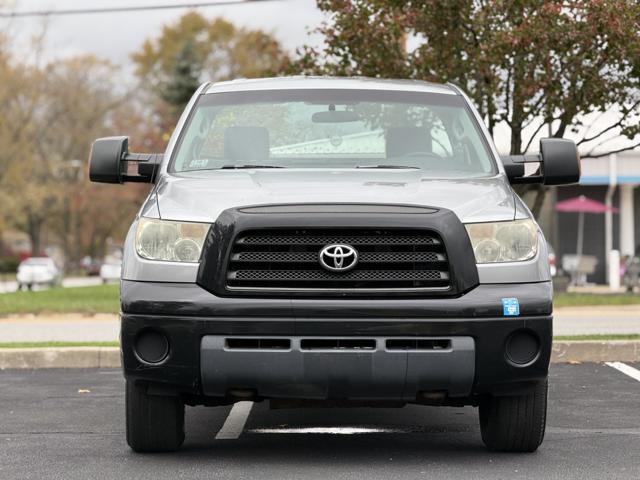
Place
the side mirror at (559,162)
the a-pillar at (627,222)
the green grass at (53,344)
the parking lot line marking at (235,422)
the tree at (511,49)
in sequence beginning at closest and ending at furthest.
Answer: the side mirror at (559,162)
the parking lot line marking at (235,422)
the green grass at (53,344)
the tree at (511,49)
the a-pillar at (627,222)

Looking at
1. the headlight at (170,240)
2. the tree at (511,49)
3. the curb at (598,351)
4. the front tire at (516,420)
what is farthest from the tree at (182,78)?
the headlight at (170,240)

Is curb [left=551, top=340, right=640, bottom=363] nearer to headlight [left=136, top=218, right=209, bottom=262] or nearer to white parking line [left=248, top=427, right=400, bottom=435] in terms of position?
white parking line [left=248, top=427, right=400, bottom=435]

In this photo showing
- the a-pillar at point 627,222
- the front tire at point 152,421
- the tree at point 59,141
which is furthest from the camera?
the tree at point 59,141

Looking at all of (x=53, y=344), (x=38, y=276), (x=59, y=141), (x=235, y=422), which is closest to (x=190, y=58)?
(x=38, y=276)

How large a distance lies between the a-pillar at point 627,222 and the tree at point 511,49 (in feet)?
61.4

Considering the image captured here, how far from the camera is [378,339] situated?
216 inches

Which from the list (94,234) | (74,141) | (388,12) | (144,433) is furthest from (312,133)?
(94,234)

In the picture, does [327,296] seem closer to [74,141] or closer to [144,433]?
[144,433]

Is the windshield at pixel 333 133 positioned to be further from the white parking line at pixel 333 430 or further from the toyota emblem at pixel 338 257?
the white parking line at pixel 333 430

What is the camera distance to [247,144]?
6.77m

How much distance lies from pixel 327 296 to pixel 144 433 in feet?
4.27

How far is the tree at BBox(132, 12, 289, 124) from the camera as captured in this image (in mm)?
51750

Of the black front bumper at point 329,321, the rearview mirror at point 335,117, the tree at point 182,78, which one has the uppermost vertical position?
the tree at point 182,78

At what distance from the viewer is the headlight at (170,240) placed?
5648 millimetres
